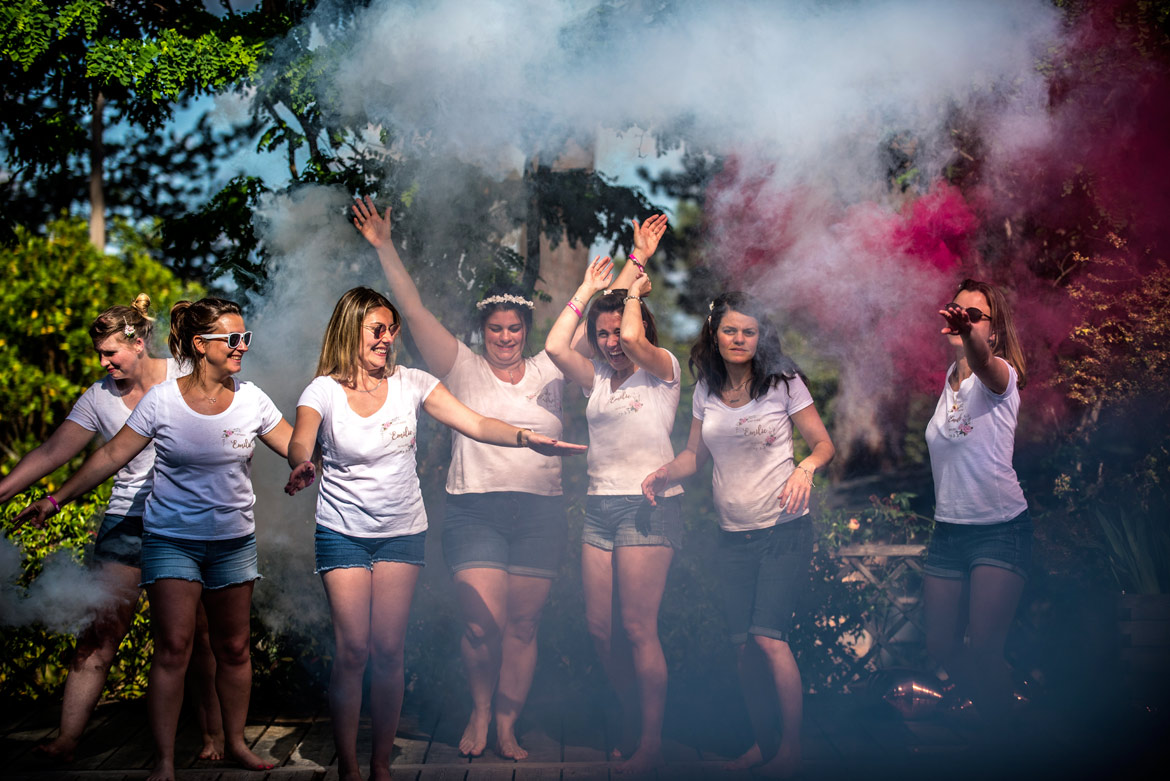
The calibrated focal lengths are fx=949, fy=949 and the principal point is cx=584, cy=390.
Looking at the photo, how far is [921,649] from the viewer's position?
16.3 ft

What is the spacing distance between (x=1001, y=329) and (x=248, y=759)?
355 centimetres

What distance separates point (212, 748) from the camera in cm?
397

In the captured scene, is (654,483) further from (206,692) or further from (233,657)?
(206,692)

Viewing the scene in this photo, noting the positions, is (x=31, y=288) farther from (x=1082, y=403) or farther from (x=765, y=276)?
(x=1082, y=403)

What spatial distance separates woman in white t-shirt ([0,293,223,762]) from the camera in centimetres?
382

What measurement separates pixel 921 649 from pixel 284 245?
4.01 m

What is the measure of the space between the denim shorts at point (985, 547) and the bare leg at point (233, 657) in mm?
2846

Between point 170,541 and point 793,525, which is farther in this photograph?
point 793,525

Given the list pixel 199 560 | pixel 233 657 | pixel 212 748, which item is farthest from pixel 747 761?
pixel 199 560

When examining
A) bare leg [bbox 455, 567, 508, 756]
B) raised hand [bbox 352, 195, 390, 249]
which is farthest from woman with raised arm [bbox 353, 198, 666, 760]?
raised hand [bbox 352, 195, 390, 249]

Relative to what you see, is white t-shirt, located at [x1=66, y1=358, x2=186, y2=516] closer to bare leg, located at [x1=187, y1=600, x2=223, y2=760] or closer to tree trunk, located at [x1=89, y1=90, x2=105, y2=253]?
bare leg, located at [x1=187, y1=600, x2=223, y2=760]

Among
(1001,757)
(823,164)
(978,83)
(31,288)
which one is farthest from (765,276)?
(31,288)

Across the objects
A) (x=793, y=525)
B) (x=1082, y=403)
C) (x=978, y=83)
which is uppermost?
(x=978, y=83)

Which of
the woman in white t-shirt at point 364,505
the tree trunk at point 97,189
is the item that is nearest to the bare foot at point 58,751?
the woman in white t-shirt at point 364,505
